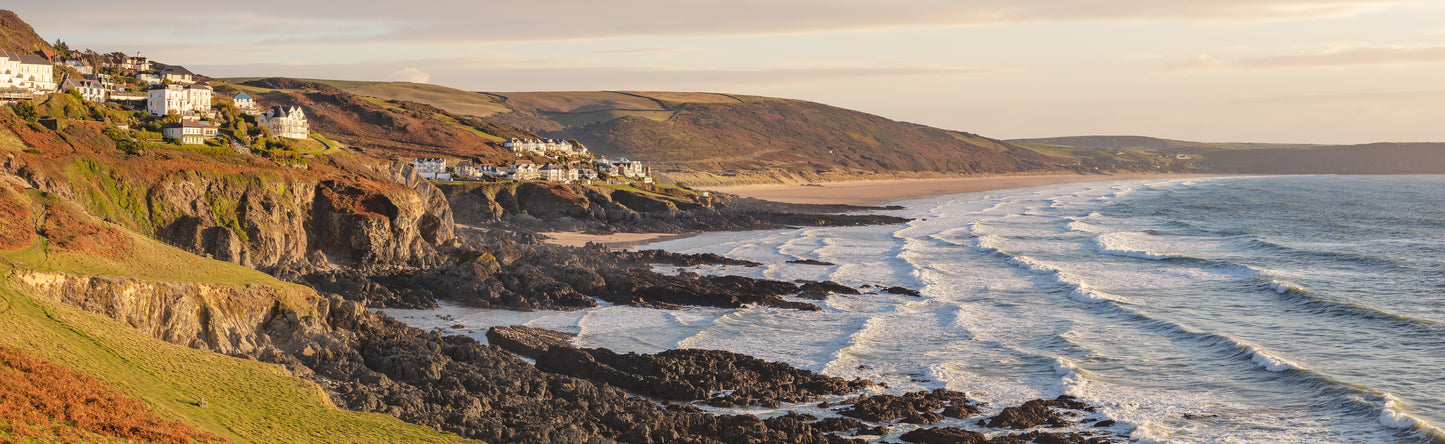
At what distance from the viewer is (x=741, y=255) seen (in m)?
65.1

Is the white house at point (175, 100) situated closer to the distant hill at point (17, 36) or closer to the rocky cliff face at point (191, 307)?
the distant hill at point (17, 36)

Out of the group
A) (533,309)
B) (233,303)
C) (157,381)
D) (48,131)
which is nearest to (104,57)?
(48,131)

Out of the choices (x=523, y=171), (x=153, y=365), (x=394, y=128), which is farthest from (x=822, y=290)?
(x=394, y=128)

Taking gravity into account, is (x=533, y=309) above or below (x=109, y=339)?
below

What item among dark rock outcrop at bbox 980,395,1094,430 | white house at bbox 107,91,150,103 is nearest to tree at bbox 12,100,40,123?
white house at bbox 107,91,150,103

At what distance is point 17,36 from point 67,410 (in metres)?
76.0

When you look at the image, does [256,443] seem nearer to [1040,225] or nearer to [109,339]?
[109,339]

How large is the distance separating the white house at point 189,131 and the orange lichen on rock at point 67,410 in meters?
41.2

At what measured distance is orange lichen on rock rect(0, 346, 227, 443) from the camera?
1533 centimetres

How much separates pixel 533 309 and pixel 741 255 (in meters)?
24.0

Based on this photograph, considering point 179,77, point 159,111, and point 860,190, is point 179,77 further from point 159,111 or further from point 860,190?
point 860,190

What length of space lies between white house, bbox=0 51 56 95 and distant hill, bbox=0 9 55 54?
465 centimetres

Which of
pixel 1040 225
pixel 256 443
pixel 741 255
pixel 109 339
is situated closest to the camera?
pixel 256 443

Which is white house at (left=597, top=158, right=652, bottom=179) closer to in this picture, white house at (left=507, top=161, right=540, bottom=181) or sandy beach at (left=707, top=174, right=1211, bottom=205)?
white house at (left=507, top=161, right=540, bottom=181)
